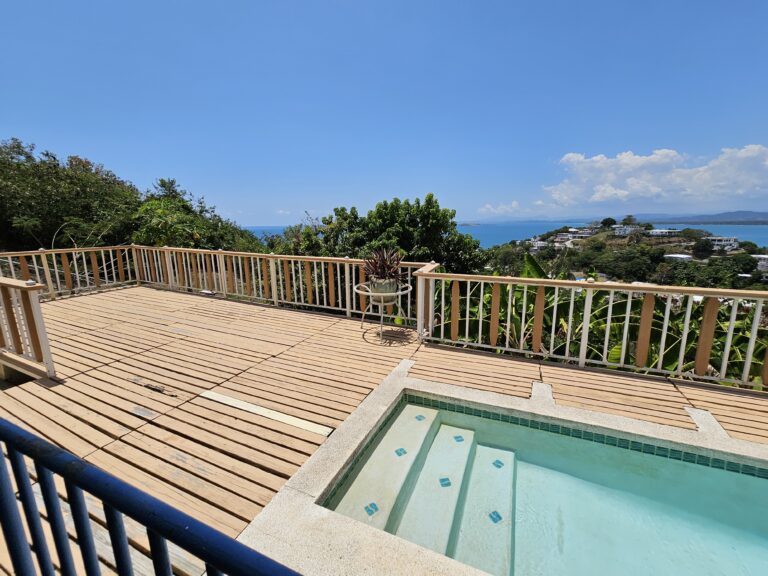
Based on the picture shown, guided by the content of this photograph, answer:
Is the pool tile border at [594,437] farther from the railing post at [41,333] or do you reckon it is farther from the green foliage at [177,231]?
the green foliage at [177,231]

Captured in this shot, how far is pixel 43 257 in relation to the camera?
230 inches

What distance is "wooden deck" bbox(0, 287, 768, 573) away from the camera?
216 centimetres

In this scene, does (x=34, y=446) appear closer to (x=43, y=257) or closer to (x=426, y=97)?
(x=43, y=257)

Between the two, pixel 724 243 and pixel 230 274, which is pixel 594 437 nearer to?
pixel 230 274

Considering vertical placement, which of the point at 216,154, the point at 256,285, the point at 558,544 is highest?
the point at 216,154

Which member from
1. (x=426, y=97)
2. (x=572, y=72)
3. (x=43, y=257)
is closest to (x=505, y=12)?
(x=426, y=97)

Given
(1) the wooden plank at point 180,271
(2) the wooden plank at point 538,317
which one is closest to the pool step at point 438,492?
(2) the wooden plank at point 538,317

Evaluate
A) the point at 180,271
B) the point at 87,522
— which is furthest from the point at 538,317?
the point at 180,271

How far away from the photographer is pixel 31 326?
128 inches

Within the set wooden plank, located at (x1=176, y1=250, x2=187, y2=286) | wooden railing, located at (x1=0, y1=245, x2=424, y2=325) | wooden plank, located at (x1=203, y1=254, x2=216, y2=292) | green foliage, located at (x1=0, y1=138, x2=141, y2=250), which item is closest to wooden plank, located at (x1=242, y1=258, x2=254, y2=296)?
wooden railing, located at (x1=0, y1=245, x2=424, y2=325)

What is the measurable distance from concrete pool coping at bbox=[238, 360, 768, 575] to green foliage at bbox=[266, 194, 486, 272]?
600 centimetres

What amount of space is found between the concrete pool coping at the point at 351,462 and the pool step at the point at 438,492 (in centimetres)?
27

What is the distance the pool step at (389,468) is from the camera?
2.06 metres

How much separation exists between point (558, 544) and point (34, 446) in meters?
2.44
